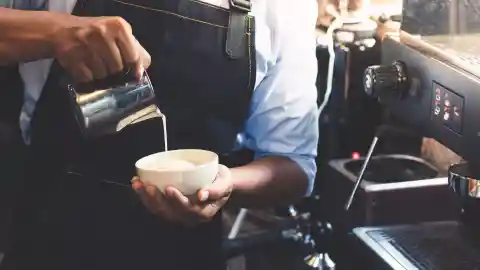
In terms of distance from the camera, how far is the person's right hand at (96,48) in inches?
33.8

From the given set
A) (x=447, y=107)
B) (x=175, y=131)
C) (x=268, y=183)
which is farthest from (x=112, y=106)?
(x=447, y=107)

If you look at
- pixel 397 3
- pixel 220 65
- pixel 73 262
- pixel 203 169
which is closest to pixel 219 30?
pixel 220 65

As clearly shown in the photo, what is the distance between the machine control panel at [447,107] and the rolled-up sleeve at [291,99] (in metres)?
0.23

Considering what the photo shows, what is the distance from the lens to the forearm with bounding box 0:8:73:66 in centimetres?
90

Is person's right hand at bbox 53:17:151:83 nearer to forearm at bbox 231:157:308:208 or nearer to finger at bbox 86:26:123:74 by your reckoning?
finger at bbox 86:26:123:74

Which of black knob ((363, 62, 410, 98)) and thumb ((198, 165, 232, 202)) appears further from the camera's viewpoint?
black knob ((363, 62, 410, 98))

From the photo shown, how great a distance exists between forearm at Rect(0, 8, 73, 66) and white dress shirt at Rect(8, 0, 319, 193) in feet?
0.64

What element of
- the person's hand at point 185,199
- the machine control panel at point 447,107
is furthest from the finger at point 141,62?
the machine control panel at point 447,107

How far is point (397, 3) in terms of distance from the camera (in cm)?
152

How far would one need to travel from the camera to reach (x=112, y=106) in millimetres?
939

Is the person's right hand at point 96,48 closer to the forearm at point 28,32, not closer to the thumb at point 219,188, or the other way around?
the forearm at point 28,32

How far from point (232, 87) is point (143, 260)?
0.87 feet

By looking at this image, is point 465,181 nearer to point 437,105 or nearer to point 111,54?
point 437,105

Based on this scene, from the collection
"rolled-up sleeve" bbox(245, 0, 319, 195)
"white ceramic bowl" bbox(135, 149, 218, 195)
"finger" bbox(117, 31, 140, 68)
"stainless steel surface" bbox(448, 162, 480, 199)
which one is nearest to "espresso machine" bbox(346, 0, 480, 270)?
"stainless steel surface" bbox(448, 162, 480, 199)
